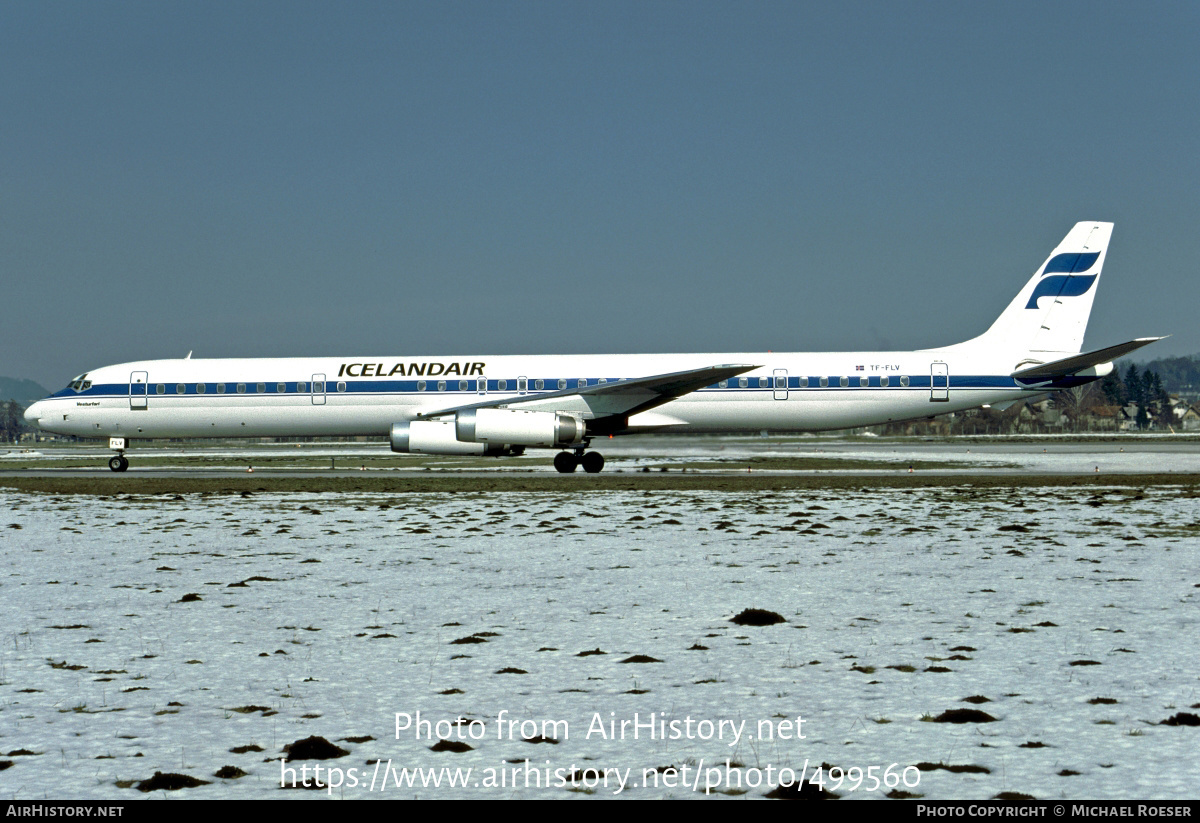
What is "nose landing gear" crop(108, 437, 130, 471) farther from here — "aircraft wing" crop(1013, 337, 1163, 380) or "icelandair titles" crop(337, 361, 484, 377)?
"aircraft wing" crop(1013, 337, 1163, 380)

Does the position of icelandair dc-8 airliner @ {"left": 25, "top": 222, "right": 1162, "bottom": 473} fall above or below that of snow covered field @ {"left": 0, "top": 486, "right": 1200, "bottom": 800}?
above

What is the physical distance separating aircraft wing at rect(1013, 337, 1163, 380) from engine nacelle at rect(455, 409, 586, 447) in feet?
45.8

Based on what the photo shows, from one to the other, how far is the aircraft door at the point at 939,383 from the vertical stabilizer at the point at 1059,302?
6.66 feet

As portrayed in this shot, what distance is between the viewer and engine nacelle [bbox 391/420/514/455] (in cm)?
2784

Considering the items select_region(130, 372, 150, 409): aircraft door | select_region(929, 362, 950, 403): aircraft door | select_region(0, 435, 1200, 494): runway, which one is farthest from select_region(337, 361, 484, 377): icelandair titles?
select_region(929, 362, 950, 403): aircraft door

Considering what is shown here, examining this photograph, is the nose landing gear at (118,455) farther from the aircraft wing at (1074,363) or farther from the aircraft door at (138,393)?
the aircraft wing at (1074,363)

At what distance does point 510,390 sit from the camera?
1193 inches

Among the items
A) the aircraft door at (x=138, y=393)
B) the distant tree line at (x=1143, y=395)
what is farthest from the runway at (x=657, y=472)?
the distant tree line at (x=1143, y=395)

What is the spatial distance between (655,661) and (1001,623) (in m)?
3.07

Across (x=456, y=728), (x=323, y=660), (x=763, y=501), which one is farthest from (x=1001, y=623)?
(x=763, y=501)

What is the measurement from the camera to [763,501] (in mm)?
19328

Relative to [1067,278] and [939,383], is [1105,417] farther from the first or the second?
[939,383]
